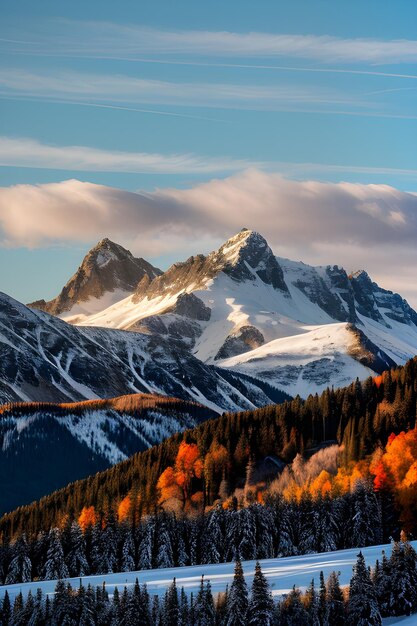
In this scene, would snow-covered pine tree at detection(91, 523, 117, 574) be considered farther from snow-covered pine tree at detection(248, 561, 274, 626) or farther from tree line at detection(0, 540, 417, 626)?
snow-covered pine tree at detection(248, 561, 274, 626)

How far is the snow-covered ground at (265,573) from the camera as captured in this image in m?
131

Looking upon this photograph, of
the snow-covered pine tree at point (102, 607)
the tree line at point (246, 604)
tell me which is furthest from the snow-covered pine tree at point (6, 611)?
the snow-covered pine tree at point (102, 607)

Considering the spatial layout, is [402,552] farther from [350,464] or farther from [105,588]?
[350,464]

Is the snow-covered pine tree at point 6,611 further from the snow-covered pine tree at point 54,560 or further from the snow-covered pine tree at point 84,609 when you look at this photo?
the snow-covered pine tree at point 54,560

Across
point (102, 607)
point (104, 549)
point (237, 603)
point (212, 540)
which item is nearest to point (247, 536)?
point (212, 540)

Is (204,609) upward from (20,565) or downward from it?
downward

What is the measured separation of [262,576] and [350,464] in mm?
71976

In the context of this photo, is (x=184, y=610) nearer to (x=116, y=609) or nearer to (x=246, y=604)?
(x=246, y=604)

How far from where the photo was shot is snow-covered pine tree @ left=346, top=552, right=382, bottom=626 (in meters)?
118

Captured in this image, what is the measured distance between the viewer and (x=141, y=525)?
190m

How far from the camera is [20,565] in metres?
194

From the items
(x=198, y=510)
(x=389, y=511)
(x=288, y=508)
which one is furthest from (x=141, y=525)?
(x=389, y=511)

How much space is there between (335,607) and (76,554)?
2889 inches

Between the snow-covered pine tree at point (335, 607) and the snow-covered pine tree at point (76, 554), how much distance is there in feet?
218
